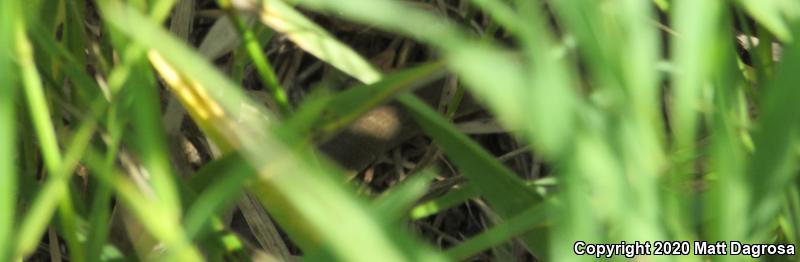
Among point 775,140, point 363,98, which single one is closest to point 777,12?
point 775,140

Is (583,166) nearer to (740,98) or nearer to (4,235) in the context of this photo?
(4,235)

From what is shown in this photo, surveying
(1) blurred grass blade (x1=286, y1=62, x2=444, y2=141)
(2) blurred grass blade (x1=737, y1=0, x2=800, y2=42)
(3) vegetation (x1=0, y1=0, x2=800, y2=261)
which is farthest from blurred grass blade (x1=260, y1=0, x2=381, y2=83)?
(2) blurred grass blade (x1=737, y1=0, x2=800, y2=42)

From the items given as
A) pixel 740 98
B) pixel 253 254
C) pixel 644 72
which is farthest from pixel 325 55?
pixel 644 72

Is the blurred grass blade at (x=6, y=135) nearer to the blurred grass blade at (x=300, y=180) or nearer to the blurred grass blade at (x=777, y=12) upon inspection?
the blurred grass blade at (x=300, y=180)

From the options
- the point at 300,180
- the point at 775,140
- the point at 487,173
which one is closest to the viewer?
the point at 300,180

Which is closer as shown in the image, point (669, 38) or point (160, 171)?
point (160, 171)

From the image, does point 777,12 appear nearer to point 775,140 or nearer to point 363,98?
point 775,140

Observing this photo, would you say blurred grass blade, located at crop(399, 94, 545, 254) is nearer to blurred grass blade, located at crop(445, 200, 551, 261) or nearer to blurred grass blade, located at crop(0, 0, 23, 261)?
blurred grass blade, located at crop(445, 200, 551, 261)

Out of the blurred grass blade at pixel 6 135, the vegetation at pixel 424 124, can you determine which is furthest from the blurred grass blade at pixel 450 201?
the blurred grass blade at pixel 6 135
